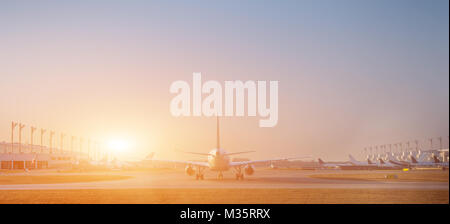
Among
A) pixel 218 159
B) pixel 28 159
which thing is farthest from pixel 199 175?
pixel 28 159

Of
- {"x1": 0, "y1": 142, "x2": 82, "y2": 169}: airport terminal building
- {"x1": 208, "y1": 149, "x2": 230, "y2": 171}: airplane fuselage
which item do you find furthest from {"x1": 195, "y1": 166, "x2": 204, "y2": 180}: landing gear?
{"x1": 0, "y1": 142, "x2": 82, "y2": 169}: airport terminal building

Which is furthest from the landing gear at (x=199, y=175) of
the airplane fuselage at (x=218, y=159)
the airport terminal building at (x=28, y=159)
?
the airport terminal building at (x=28, y=159)

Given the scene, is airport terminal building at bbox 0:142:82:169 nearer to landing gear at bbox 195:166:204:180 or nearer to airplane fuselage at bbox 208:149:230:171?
landing gear at bbox 195:166:204:180

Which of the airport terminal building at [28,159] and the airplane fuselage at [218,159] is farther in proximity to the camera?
the airport terminal building at [28,159]

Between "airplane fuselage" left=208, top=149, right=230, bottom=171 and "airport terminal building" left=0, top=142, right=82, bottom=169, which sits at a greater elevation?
"airplane fuselage" left=208, top=149, right=230, bottom=171

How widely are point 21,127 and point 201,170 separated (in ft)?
191

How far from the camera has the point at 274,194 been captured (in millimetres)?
35781

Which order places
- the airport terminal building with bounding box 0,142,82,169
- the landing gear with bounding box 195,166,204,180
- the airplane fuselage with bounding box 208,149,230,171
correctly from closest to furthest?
the airplane fuselage with bounding box 208,149,230,171, the landing gear with bounding box 195,166,204,180, the airport terminal building with bounding box 0,142,82,169

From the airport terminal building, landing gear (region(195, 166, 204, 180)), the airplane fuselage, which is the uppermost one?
the airplane fuselage

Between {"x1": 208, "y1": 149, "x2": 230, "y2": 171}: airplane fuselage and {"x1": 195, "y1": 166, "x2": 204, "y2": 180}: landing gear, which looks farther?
{"x1": 195, "y1": 166, "x2": 204, "y2": 180}: landing gear

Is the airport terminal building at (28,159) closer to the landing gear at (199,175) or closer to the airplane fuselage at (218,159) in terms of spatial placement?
the landing gear at (199,175)
